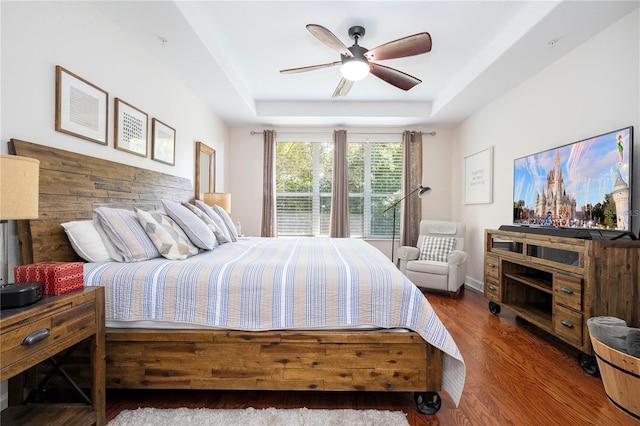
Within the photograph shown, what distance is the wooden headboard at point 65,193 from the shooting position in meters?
1.61

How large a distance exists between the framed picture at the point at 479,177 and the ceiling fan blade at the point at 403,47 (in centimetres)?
223

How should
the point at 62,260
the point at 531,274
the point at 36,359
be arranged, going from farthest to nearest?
1. the point at 531,274
2. the point at 62,260
3. the point at 36,359

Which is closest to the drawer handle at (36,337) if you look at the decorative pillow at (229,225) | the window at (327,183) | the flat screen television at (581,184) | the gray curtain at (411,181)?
the decorative pillow at (229,225)

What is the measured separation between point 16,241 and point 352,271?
1826mm

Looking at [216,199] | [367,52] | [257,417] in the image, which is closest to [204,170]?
[216,199]

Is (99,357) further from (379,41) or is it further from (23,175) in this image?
(379,41)

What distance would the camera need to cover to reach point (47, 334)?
3.64 ft

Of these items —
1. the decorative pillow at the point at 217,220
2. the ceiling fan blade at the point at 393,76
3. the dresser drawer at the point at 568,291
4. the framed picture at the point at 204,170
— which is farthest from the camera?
the framed picture at the point at 204,170

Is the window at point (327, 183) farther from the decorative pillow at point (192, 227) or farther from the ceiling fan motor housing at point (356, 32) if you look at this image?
the decorative pillow at point (192, 227)

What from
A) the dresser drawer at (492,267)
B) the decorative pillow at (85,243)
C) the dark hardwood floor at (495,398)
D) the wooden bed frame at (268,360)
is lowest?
the dark hardwood floor at (495,398)

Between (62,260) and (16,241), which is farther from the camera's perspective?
(62,260)

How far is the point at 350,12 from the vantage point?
7.96 ft

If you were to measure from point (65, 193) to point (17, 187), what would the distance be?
887 millimetres

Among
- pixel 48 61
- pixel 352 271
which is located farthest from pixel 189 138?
pixel 352 271
